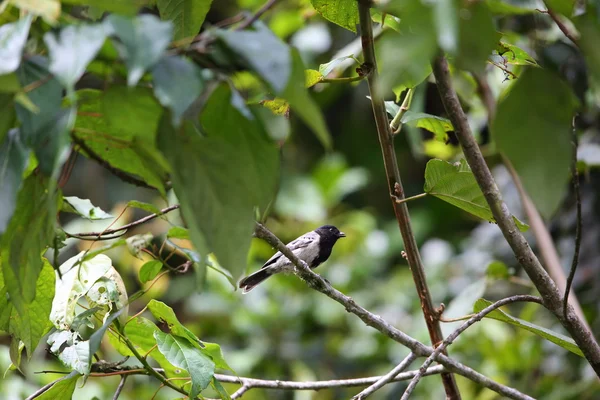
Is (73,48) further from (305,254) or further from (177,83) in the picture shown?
(305,254)

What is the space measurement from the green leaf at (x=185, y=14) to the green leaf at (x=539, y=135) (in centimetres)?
71

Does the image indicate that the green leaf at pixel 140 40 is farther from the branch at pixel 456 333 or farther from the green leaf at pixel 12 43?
the branch at pixel 456 333

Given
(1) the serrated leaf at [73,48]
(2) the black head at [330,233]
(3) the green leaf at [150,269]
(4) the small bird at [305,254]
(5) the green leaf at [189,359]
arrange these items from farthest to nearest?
(2) the black head at [330,233], (4) the small bird at [305,254], (3) the green leaf at [150,269], (5) the green leaf at [189,359], (1) the serrated leaf at [73,48]

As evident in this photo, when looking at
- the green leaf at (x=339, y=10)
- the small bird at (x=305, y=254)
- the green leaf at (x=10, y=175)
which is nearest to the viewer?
the green leaf at (x=10, y=175)

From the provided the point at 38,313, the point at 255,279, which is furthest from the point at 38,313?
the point at 255,279

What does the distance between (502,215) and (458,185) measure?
7.6 inches

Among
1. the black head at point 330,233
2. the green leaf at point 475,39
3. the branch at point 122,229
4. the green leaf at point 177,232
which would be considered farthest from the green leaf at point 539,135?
the black head at point 330,233

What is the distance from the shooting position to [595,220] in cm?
352

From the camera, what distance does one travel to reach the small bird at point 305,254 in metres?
3.61

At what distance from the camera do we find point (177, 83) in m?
0.81

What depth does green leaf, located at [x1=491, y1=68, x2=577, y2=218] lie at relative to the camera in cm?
82

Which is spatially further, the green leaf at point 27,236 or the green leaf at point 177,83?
the green leaf at point 27,236

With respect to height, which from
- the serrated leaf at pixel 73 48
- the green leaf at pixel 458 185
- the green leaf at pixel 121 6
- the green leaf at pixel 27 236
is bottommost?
the green leaf at pixel 458 185

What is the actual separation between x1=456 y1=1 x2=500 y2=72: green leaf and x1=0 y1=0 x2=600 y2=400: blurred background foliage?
166cm
